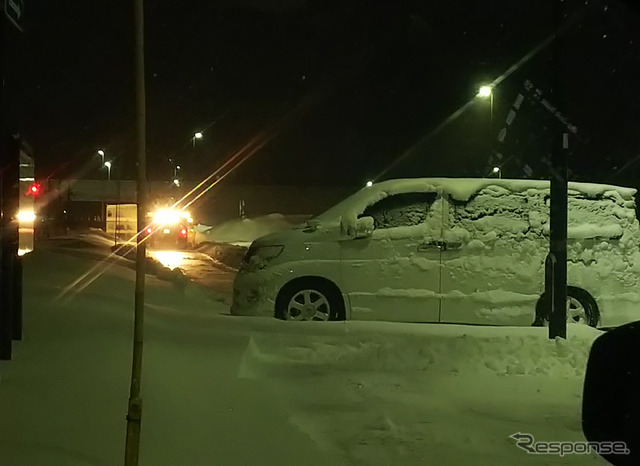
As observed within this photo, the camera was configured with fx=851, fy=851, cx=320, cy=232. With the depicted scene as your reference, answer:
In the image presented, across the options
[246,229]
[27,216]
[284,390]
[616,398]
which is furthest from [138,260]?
[246,229]

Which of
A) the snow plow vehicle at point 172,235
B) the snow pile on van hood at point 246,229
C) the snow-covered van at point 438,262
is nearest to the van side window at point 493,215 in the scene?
the snow-covered van at point 438,262

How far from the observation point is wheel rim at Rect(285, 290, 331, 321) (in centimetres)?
1004

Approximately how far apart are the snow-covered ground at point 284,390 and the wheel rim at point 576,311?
1.06 metres

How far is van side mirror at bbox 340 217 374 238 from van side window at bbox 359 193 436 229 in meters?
0.19

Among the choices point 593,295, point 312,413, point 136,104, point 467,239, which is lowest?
point 312,413

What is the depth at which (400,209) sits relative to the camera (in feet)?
34.2

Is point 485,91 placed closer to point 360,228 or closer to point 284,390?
point 360,228

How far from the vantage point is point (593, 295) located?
10203 mm

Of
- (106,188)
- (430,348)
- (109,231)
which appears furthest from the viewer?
(106,188)

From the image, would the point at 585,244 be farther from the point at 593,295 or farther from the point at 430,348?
the point at 430,348

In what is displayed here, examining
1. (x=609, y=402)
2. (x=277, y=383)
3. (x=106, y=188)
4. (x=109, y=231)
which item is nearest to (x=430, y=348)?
(x=277, y=383)

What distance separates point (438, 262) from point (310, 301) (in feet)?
5.23

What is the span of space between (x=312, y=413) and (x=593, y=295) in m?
5.28

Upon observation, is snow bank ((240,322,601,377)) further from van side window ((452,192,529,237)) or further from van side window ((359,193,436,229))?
van side window ((359,193,436,229))
